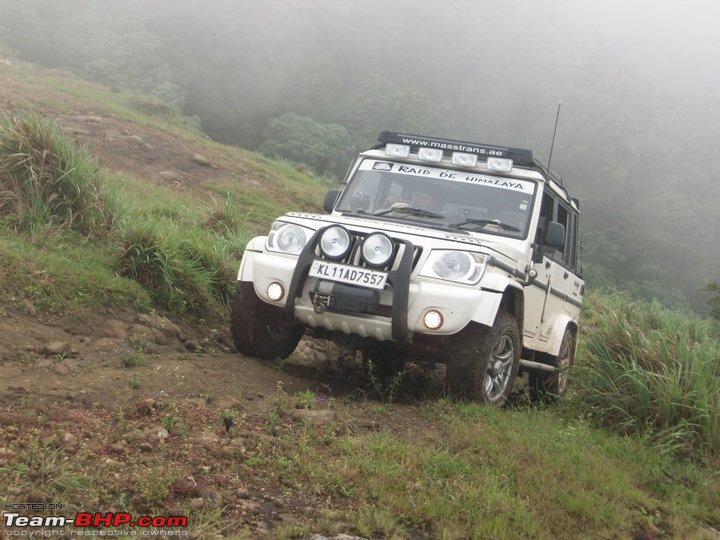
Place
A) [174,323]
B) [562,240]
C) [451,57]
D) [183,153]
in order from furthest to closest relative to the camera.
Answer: [451,57]
[183,153]
[174,323]
[562,240]

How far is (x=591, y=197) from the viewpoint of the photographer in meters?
50.1

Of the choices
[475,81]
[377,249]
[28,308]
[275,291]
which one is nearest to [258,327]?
[275,291]

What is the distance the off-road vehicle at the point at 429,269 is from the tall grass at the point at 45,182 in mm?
2281

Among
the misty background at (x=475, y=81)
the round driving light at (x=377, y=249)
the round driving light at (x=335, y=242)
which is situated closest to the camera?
the round driving light at (x=377, y=249)

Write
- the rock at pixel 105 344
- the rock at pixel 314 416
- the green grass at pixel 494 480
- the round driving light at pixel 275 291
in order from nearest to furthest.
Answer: the green grass at pixel 494 480
the rock at pixel 314 416
the round driving light at pixel 275 291
the rock at pixel 105 344

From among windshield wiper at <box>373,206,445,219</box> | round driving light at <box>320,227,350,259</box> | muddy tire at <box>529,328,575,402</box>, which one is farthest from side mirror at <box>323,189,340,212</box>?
muddy tire at <box>529,328,575,402</box>

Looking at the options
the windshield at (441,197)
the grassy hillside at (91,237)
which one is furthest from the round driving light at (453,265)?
the grassy hillside at (91,237)

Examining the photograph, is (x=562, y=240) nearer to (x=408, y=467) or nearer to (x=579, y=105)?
(x=408, y=467)

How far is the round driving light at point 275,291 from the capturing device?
231 inches

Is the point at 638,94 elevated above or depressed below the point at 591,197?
above

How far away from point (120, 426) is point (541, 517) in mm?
2109

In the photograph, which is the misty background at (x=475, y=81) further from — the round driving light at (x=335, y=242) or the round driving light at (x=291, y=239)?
the round driving light at (x=335, y=242)

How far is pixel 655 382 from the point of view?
5.69m

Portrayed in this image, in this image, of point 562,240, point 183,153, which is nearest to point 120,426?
point 562,240
